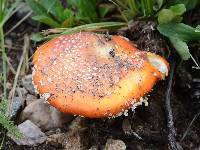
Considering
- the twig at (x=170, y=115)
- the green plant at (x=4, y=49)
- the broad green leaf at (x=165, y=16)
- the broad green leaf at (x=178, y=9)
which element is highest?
the broad green leaf at (x=178, y=9)

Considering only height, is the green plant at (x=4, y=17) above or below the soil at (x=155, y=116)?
above

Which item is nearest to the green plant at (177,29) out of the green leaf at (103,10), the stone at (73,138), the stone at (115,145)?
the green leaf at (103,10)

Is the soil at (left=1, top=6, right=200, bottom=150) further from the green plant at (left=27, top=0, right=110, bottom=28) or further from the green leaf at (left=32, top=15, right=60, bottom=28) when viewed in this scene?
the green leaf at (left=32, top=15, right=60, bottom=28)

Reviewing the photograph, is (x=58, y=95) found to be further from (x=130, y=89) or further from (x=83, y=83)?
(x=130, y=89)

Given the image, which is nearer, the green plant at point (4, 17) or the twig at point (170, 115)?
the twig at point (170, 115)

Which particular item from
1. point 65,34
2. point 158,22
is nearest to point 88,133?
point 65,34

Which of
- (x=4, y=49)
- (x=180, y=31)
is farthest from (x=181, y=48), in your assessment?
(x=4, y=49)

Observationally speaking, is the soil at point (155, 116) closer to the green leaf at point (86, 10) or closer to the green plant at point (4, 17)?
the green leaf at point (86, 10)

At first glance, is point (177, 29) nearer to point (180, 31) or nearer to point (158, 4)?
point (180, 31)

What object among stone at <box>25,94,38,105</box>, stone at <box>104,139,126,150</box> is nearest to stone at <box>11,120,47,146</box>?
stone at <box>25,94,38,105</box>
